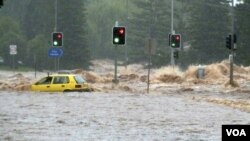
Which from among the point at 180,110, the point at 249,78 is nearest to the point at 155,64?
the point at 249,78


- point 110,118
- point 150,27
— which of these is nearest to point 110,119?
point 110,118

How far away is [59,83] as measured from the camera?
3344 cm

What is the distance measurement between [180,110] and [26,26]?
8823 cm

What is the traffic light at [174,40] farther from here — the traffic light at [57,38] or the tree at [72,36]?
the tree at [72,36]

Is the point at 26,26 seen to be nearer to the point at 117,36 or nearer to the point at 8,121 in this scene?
the point at 117,36

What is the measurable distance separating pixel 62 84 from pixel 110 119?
49.2 feet

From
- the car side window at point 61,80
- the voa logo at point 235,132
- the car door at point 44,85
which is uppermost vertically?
the voa logo at point 235,132

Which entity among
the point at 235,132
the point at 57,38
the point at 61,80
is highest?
the point at 57,38

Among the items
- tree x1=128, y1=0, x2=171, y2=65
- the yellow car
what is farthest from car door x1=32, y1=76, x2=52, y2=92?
tree x1=128, y1=0, x2=171, y2=65

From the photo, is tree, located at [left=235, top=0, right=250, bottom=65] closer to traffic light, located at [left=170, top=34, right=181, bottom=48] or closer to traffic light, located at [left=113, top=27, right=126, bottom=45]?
traffic light, located at [left=170, top=34, right=181, bottom=48]

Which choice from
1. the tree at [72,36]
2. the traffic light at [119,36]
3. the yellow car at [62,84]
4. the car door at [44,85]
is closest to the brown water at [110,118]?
the yellow car at [62,84]

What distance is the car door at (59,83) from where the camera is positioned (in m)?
33.0

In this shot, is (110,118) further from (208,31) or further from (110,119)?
(208,31)

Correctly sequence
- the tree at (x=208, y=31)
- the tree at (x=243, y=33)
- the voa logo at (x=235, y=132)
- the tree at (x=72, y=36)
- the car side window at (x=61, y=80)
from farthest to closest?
the tree at (x=72, y=36)
the tree at (x=208, y=31)
the tree at (x=243, y=33)
the car side window at (x=61, y=80)
the voa logo at (x=235, y=132)
